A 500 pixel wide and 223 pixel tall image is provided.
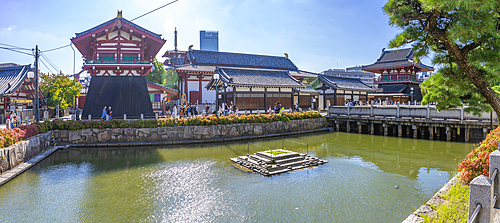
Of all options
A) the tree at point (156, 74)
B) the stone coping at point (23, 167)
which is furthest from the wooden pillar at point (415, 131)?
the tree at point (156, 74)

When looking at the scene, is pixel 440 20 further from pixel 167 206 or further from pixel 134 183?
pixel 134 183

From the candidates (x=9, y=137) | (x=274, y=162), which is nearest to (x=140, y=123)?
(x=9, y=137)

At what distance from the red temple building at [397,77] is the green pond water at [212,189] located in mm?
29223

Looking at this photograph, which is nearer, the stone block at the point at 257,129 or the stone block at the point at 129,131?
the stone block at the point at 129,131

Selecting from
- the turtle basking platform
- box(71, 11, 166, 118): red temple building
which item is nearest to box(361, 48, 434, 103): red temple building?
box(71, 11, 166, 118): red temple building

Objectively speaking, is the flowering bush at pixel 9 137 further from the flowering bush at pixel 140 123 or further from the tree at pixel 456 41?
the tree at pixel 456 41

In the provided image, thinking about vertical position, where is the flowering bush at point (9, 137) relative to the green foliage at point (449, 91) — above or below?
below

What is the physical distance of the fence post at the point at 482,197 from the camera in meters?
3.71

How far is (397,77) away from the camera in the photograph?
42.9 metres

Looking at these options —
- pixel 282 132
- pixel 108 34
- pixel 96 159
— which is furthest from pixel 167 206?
pixel 108 34

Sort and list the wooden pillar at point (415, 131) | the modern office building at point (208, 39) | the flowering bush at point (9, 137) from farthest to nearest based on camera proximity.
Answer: the modern office building at point (208, 39)
the wooden pillar at point (415, 131)
the flowering bush at point (9, 137)

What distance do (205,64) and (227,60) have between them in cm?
462

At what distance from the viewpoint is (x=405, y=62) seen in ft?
136

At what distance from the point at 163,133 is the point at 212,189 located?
410 inches
